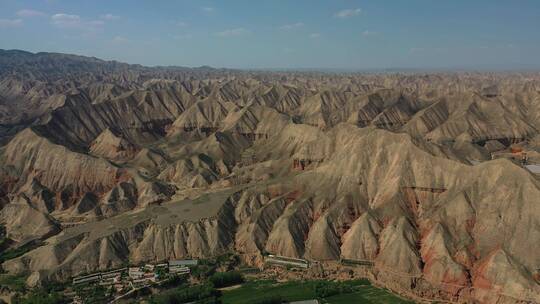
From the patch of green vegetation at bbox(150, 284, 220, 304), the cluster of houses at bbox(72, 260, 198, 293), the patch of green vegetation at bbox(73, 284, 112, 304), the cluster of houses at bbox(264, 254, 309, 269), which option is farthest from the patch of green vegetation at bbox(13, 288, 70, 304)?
the cluster of houses at bbox(264, 254, 309, 269)

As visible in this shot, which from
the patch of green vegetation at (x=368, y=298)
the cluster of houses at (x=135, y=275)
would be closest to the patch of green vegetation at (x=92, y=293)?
the cluster of houses at (x=135, y=275)

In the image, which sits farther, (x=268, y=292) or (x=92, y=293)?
(x=268, y=292)

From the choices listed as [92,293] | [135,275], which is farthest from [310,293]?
[92,293]

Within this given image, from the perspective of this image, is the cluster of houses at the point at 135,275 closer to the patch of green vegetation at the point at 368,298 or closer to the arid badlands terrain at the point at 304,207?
the arid badlands terrain at the point at 304,207

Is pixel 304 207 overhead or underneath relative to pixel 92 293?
overhead

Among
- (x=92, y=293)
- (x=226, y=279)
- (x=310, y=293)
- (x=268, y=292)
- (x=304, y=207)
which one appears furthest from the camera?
(x=304, y=207)

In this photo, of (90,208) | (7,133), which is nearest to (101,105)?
(7,133)

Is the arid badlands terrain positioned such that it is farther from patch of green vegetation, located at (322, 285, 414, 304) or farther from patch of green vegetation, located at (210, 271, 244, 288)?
patch of green vegetation, located at (210, 271, 244, 288)

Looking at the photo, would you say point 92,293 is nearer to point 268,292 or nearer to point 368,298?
point 268,292
